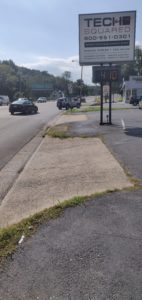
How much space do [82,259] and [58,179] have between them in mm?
4490

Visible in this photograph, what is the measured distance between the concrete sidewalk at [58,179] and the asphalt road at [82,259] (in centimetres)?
96

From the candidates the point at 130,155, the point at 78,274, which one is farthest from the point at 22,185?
the point at 78,274

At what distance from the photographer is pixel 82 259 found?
437cm

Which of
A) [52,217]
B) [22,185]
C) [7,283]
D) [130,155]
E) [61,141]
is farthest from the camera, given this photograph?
[61,141]

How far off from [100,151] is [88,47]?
12264 millimetres

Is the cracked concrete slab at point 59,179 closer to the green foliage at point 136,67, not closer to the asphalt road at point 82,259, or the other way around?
the asphalt road at point 82,259

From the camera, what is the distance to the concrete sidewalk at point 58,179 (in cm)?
684

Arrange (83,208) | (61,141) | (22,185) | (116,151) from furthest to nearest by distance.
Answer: (61,141)
(116,151)
(22,185)
(83,208)

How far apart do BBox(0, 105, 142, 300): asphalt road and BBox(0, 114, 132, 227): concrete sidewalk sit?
3.14 ft

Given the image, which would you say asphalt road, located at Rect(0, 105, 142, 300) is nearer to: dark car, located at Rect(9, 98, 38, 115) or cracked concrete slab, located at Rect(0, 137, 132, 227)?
cracked concrete slab, located at Rect(0, 137, 132, 227)

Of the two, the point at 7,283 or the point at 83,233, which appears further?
the point at 83,233

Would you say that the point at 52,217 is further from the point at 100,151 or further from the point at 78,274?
the point at 100,151

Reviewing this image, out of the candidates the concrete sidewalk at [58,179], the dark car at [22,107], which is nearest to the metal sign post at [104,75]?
the concrete sidewalk at [58,179]

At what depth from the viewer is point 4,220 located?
6051mm
